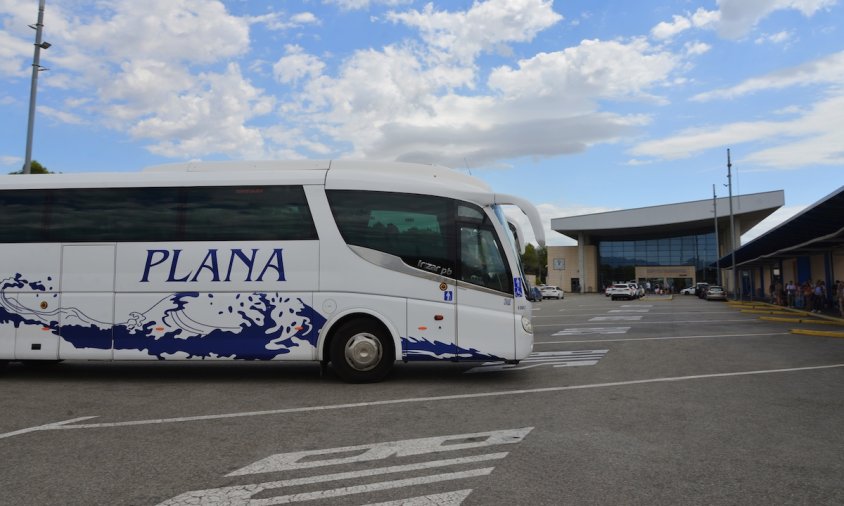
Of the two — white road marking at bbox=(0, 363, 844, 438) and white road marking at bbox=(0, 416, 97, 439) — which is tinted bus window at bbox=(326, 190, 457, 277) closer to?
white road marking at bbox=(0, 363, 844, 438)

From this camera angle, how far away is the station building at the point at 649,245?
79.9m

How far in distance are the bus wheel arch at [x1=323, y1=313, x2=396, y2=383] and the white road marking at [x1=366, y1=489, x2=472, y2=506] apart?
484 centimetres

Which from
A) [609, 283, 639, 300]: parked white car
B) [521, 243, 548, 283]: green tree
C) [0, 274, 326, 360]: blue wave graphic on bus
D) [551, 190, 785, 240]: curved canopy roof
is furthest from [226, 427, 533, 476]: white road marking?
[521, 243, 548, 283]: green tree

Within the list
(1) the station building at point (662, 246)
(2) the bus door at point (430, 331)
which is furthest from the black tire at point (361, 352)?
(1) the station building at point (662, 246)

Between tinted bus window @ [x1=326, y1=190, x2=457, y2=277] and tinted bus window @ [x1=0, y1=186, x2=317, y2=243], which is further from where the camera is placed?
tinted bus window @ [x1=0, y1=186, x2=317, y2=243]

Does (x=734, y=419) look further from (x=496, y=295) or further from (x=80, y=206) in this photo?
(x=80, y=206)

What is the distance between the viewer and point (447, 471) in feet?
15.1

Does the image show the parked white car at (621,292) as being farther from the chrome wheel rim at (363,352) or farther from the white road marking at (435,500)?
the white road marking at (435,500)

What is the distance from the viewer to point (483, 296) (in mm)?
8906

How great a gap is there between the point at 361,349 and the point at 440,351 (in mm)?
1131

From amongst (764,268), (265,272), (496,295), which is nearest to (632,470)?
(496,295)

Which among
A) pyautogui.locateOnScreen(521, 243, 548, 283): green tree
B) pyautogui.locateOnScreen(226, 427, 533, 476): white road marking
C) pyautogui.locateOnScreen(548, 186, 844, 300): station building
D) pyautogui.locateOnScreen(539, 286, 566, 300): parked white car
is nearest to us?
pyautogui.locateOnScreen(226, 427, 533, 476): white road marking

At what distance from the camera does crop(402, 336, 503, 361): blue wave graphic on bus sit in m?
8.78

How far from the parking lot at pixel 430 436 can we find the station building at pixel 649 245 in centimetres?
7471
